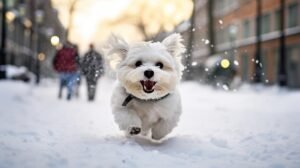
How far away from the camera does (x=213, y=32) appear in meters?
30.4

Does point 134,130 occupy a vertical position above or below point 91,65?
below

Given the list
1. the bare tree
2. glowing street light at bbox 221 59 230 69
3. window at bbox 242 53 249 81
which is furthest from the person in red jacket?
window at bbox 242 53 249 81

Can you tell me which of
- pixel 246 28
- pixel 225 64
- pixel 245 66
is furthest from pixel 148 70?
pixel 246 28

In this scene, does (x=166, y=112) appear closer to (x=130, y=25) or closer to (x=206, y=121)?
(x=206, y=121)

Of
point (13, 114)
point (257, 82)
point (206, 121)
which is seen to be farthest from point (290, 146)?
point (257, 82)

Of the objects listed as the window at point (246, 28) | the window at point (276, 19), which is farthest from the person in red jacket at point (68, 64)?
the window at point (246, 28)

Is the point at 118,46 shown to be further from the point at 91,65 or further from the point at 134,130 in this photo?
the point at 91,65

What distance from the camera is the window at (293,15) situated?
33.0 meters

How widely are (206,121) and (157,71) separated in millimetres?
4126

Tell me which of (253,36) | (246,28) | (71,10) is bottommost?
(253,36)

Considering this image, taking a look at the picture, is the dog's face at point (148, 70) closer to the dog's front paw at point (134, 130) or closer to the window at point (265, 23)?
the dog's front paw at point (134, 130)

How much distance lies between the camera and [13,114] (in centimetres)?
985

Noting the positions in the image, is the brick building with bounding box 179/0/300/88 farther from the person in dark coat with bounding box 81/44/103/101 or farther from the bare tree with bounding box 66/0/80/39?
the person in dark coat with bounding box 81/44/103/101

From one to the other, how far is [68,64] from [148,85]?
9839 millimetres
